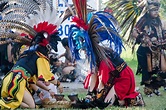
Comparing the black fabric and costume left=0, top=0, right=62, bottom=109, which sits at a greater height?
costume left=0, top=0, right=62, bottom=109

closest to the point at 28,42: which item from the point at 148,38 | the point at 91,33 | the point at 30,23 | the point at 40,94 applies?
the point at 30,23

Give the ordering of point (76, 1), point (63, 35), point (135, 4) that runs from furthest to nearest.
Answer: point (63, 35) → point (135, 4) → point (76, 1)

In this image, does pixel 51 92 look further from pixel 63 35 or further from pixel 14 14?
pixel 63 35

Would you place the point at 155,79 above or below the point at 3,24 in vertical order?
below

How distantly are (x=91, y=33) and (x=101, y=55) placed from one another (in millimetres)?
302

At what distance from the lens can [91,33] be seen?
6754 mm

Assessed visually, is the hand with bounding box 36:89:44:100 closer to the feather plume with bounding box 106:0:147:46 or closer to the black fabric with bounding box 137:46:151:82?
the feather plume with bounding box 106:0:147:46

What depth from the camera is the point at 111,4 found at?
831cm

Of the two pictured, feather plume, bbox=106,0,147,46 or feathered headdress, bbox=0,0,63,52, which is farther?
feather plume, bbox=106,0,147,46

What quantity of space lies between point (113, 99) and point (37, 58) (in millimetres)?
1152

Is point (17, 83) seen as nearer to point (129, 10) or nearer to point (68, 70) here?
point (129, 10)

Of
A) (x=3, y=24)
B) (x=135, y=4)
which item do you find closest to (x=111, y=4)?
(x=135, y=4)

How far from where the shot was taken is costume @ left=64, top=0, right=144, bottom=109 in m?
6.71

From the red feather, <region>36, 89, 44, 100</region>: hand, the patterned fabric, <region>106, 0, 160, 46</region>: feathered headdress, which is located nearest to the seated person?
<region>106, 0, 160, 46</region>: feathered headdress
